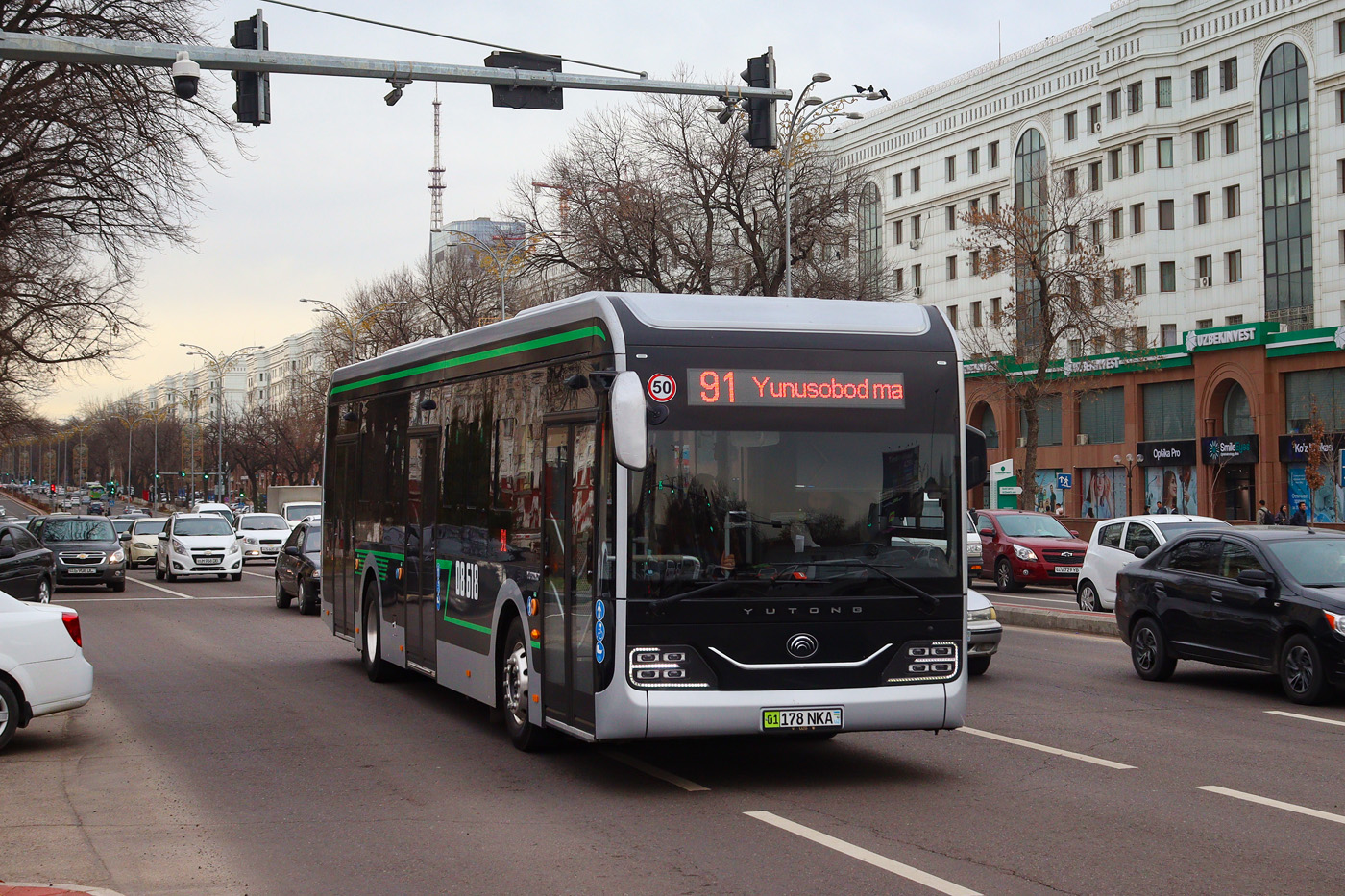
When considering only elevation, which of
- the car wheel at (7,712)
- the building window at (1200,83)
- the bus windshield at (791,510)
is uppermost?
the building window at (1200,83)

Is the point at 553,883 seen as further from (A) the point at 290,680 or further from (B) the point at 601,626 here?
(A) the point at 290,680

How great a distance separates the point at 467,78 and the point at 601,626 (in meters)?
7.35

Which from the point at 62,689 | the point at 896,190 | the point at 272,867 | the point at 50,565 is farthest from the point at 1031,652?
the point at 896,190

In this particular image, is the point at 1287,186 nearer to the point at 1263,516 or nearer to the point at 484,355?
the point at 1263,516

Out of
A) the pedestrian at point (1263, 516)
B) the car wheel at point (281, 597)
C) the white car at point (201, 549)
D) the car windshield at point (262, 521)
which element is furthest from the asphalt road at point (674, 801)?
the car windshield at point (262, 521)

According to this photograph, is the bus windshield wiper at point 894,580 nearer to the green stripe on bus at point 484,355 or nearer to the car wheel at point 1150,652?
the green stripe on bus at point 484,355

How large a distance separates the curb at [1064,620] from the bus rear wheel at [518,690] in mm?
11270

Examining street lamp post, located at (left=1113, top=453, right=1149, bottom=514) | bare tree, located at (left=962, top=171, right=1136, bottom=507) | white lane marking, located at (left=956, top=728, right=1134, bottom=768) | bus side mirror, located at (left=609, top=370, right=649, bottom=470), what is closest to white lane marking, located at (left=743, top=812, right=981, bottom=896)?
bus side mirror, located at (left=609, top=370, right=649, bottom=470)

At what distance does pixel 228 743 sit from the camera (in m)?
11.4

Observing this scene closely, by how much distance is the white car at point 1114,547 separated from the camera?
24.1 meters

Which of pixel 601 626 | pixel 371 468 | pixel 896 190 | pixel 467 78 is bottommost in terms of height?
pixel 601 626

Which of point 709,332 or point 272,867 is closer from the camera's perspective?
point 272,867

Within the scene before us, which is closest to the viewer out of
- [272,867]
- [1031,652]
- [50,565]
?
[272,867]

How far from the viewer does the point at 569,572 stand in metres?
9.54
